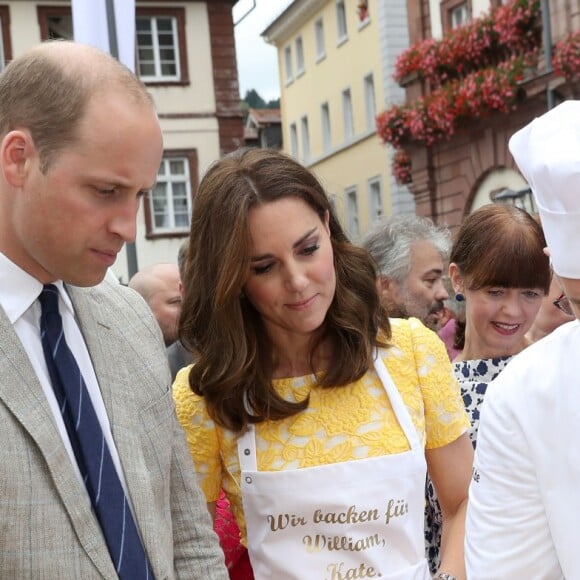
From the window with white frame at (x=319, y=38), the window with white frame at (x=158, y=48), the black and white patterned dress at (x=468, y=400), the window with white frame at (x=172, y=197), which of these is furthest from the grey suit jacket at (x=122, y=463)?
the window with white frame at (x=319, y=38)

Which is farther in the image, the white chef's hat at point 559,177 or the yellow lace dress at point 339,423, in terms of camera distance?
the yellow lace dress at point 339,423

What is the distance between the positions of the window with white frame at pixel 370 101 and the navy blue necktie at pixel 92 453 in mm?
27779

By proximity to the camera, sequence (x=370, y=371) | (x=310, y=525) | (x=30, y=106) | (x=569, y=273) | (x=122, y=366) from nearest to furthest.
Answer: (x=569, y=273)
(x=30, y=106)
(x=122, y=366)
(x=310, y=525)
(x=370, y=371)

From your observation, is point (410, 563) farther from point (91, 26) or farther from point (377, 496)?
point (91, 26)

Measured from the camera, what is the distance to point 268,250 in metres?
2.40

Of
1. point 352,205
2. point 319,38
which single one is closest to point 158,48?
point 352,205

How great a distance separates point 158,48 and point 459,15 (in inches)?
263

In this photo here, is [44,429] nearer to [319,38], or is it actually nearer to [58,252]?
[58,252]

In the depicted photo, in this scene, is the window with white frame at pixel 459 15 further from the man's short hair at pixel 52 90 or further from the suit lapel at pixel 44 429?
the suit lapel at pixel 44 429

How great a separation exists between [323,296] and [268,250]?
0.18 metres

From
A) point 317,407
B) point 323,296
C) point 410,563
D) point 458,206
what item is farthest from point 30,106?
point 458,206

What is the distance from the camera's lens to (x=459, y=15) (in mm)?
21312

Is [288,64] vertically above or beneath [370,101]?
above

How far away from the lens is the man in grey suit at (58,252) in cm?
173
